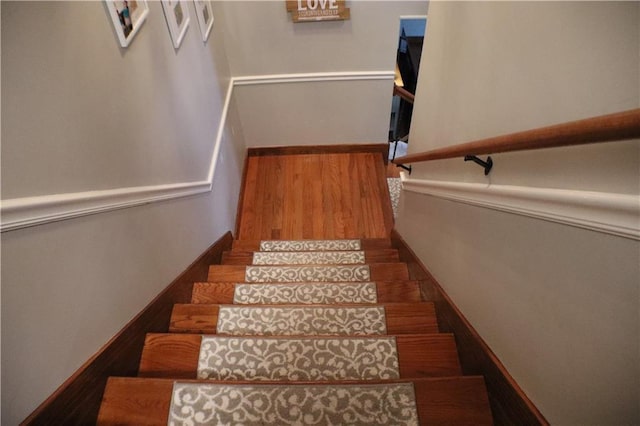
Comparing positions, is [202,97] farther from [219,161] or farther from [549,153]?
[549,153]

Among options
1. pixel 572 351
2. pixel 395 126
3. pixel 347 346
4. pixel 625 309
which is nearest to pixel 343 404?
pixel 347 346

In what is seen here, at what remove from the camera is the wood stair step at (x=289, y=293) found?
1.86 metres

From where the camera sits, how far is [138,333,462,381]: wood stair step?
51.4 inches

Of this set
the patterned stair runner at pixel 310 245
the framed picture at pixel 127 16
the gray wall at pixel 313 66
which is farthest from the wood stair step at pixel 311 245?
the framed picture at pixel 127 16

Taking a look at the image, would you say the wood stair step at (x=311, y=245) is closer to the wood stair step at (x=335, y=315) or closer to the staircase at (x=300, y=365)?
the staircase at (x=300, y=365)

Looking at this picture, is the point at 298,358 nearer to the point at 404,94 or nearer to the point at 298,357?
the point at 298,357

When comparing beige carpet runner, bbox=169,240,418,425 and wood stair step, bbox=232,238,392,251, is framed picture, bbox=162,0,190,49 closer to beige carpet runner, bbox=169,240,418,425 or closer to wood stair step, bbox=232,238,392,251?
beige carpet runner, bbox=169,240,418,425

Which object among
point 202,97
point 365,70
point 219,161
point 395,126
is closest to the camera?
point 202,97

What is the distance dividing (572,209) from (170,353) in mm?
1451

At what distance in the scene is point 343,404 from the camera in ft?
3.67

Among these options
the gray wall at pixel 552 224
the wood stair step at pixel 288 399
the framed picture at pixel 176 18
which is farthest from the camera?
the framed picture at pixel 176 18

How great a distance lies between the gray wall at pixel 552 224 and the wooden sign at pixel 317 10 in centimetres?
189

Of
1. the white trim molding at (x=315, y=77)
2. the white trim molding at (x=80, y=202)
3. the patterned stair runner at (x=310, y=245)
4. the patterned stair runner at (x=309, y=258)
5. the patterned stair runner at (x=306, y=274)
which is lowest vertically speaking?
the patterned stair runner at (x=310, y=245)

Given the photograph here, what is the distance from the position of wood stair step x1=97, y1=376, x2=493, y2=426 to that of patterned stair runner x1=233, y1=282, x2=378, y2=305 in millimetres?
702
